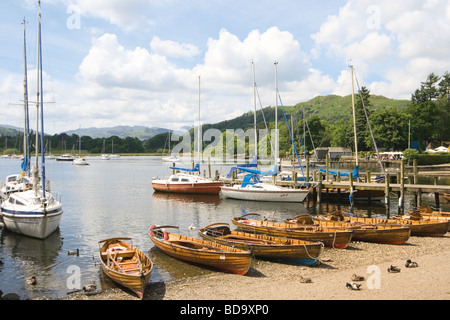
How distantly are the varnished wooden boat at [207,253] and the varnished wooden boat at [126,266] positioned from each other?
2.25 m

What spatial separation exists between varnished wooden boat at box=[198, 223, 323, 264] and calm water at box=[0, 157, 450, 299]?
252 cm

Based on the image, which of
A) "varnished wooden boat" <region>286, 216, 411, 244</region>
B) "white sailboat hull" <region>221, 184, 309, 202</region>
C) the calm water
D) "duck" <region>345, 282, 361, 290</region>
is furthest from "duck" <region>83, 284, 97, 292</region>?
"white sailboat hull" <region>221, 184, 309, 202</region>

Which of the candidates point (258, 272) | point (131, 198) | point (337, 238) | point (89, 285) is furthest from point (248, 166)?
point (89, 285)

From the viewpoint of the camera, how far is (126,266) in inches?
637

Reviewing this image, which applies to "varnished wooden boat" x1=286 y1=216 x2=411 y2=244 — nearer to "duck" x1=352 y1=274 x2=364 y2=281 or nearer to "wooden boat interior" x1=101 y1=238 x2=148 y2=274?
"duck" x1=352 y1=274 x2=364 y2=281

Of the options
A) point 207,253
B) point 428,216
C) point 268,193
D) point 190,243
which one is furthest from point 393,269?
point 268,193

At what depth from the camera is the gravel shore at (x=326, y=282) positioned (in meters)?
13.6

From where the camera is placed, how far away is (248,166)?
149ft

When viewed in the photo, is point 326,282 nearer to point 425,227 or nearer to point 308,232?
point 308,232

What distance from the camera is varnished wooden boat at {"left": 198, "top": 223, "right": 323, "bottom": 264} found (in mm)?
17703

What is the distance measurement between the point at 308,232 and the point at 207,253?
6837 millimetres

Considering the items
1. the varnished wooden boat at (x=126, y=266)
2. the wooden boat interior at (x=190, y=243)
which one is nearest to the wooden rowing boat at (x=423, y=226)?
the wooden boat interior at (x=190, y=243)
